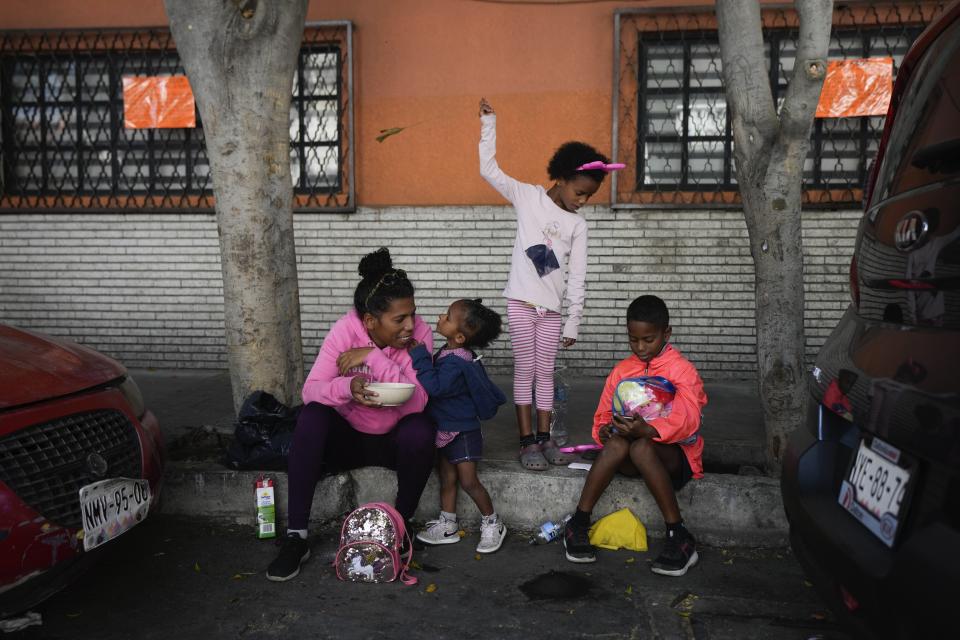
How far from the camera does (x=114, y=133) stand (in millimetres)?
7031

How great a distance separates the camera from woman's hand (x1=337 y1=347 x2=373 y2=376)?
136 inches

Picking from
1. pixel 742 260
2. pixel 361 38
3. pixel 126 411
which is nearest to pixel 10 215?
pixel 361 38

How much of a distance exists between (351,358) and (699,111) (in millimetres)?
4197

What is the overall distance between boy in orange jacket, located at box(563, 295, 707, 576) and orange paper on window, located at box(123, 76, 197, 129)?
4821 millimetres

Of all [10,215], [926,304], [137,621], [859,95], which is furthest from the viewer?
[10,215]

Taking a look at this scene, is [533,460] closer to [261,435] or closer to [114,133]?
[261,435]

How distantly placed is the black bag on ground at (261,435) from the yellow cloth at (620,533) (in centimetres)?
151

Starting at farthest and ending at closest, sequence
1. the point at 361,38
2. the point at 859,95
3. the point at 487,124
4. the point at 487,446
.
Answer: the point at 361,38 → the point at 859,95 → the point at 487,446 → the point at 487,124

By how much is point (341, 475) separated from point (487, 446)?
861 mm

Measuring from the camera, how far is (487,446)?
4387 mm

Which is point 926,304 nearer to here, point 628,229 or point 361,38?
point 628,229

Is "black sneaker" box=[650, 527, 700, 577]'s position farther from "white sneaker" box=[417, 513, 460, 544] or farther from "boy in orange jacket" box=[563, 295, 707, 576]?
"white sneaker" box=[417, 513, 460, 544]

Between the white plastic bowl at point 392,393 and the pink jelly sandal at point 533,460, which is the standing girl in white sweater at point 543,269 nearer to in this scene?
the pink jelly sandal at point 533,460

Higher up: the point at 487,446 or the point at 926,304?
the point at 926,304
